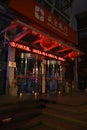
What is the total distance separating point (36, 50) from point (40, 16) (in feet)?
7.82

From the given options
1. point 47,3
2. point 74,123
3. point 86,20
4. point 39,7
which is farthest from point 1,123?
point 86,20

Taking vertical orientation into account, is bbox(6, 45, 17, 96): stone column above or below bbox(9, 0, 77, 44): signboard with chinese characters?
below

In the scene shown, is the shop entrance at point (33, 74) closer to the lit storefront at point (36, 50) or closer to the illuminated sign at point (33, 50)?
the lit storefront at point (36, 50)

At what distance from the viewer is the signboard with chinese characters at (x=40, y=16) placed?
310 inches

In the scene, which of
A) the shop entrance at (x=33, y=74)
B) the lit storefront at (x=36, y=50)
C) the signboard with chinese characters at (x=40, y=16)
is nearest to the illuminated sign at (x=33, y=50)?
the lit storefront at (x=36, y=50)

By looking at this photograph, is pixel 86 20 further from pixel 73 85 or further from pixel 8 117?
pixel 8 117

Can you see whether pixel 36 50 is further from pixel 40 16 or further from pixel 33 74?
pixel 40 16

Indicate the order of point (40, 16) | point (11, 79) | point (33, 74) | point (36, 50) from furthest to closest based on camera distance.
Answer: point (33, 74) → point (36, 50) → point (40, 16) → point (11, 79)

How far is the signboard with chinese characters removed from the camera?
787 centimetres

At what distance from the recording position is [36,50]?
33.9 ft

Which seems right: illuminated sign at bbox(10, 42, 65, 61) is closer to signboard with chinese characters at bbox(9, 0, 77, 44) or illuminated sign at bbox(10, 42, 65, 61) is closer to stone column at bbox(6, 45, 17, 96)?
stone column at bbox(6, 45, 17, 96)

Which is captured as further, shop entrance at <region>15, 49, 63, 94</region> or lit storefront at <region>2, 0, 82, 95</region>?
shop entrance at <region>15, 49, 63, 94</region>

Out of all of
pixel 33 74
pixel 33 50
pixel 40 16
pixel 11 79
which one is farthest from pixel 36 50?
pixel 11 79

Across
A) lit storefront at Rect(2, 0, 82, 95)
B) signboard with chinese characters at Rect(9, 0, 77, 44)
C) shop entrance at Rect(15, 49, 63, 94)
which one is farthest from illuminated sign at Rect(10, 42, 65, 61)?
signboard with chinese characters at Rect(9, 0, 77, 44)
